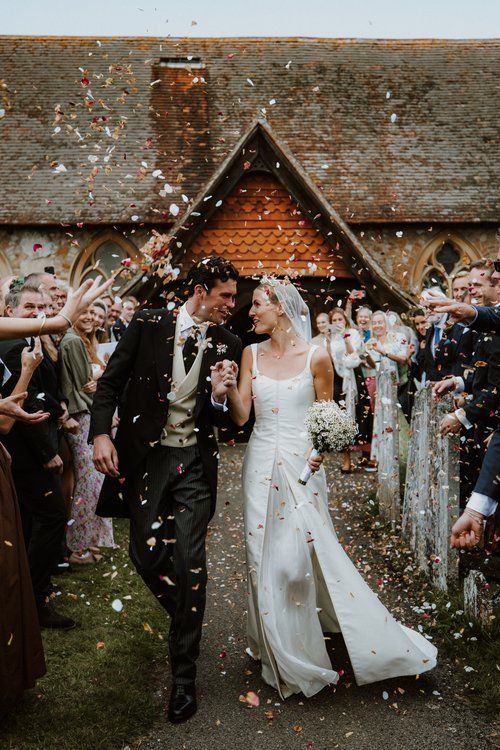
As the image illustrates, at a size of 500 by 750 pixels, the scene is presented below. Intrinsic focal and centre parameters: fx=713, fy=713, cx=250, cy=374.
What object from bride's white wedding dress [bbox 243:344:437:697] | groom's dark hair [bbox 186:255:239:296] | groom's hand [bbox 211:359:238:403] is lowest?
bride's white wedding dress [bbox 243:344:437:697]

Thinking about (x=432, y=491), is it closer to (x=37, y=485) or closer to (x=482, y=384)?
(x=482, y=384)

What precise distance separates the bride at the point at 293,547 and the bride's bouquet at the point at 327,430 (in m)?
0.10

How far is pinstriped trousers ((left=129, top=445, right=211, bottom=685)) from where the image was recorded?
4152 mm

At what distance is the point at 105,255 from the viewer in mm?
18719

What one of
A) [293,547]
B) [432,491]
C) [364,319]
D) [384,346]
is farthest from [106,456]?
[364,319]

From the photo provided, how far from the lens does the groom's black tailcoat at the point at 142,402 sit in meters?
4.51

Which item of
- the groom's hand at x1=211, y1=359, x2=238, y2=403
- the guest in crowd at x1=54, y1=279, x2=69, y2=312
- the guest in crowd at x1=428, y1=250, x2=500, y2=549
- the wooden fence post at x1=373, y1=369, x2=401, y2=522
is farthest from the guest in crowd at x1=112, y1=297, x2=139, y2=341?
the guest in crowd at x1=428, y1=250, x2=500, y2=549

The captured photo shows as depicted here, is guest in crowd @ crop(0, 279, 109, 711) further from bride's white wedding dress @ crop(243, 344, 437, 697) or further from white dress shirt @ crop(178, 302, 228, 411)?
bride's white wedding dress @ crop(243, 344, 437, 697)

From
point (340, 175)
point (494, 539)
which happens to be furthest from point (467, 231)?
point (494, 539)

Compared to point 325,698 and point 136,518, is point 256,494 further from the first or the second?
point 325,698

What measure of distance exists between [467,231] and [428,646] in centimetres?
Result: 1571

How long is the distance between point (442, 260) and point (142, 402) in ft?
52.2

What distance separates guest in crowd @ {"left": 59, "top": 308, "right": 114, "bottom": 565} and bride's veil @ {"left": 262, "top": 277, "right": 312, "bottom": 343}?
242 centimetres

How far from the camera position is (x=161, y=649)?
4.97 m
